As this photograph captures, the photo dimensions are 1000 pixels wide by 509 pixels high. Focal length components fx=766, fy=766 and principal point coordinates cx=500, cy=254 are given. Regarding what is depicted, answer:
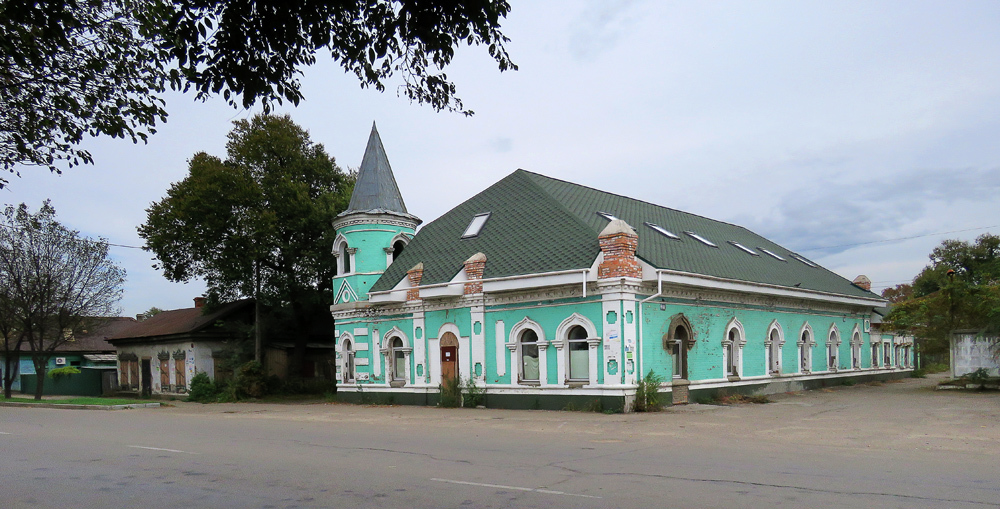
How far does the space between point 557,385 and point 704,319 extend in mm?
4877

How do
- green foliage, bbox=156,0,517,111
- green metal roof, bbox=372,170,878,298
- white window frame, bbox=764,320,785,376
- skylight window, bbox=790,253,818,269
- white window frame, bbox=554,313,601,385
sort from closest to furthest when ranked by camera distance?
green foliage, bbox=156,0,517,111
white window frame, bbox=554,313,601,385
green metal roof, bbox=372,170,878,298
white window frame, bbox=764,320,785,376
skylight window, bbox=790,253,818,269

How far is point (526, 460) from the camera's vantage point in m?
10.8

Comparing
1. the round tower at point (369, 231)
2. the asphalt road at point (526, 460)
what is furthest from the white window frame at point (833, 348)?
the round tower at point (369, 231)

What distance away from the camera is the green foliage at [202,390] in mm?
31459

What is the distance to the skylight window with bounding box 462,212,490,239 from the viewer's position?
2517 cm

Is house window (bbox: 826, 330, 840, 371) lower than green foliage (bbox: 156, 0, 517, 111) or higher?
lower

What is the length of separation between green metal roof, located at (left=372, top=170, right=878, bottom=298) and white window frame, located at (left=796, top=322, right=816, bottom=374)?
163 cm

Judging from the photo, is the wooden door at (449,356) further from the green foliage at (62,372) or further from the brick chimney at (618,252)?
the green foliage at (62,372)

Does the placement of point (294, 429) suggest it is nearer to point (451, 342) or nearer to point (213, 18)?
point (451, 342)

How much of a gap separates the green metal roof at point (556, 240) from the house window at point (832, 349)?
5.70 ft

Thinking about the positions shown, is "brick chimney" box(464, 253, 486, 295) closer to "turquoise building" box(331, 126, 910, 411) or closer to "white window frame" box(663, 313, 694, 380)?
"turquoise building" box(331, 126, 910, 411)

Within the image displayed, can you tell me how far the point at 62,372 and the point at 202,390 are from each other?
8.77 metres

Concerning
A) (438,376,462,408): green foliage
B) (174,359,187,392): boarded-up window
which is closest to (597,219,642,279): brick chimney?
(438,376,462,408): green foliage

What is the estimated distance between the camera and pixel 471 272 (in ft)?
73.8
